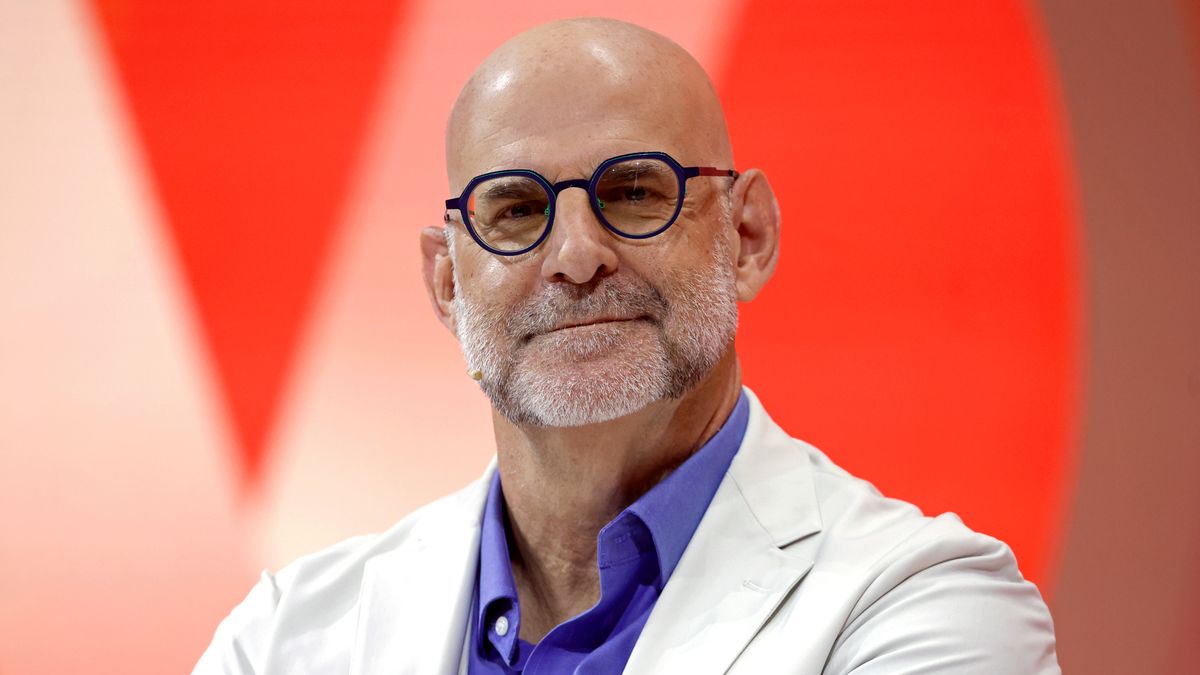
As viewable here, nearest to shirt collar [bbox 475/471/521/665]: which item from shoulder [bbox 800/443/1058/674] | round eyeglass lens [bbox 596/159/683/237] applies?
shoulder [bbox 800/443/1058/674]

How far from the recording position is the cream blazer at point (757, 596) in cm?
177

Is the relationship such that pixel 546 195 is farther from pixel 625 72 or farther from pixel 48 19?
pixel 48 19

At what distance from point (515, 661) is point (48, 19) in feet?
7.51

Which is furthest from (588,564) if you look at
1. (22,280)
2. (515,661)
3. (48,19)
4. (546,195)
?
(48,19)

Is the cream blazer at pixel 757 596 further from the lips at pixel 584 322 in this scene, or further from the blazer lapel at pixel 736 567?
the lips at pixel 584 322

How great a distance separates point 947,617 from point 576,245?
820mm

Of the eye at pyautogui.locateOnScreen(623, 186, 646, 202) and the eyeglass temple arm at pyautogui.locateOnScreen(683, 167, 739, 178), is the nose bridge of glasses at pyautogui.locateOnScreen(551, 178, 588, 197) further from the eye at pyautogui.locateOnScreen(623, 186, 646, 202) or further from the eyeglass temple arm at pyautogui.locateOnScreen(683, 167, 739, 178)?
the eyeglass temple arm at pyautogui.locateOnScreen(683, 167, 739, 178)

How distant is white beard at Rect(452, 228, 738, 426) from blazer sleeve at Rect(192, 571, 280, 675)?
0.67m

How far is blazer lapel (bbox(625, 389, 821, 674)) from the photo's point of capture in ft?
6.12

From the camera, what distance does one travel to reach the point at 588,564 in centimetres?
217

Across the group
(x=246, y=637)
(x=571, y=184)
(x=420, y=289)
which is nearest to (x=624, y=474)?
(x=571, y=184)

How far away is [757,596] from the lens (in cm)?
191

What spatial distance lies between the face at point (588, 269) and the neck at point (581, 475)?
97 mm

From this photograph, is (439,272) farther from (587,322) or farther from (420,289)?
(420,289)
